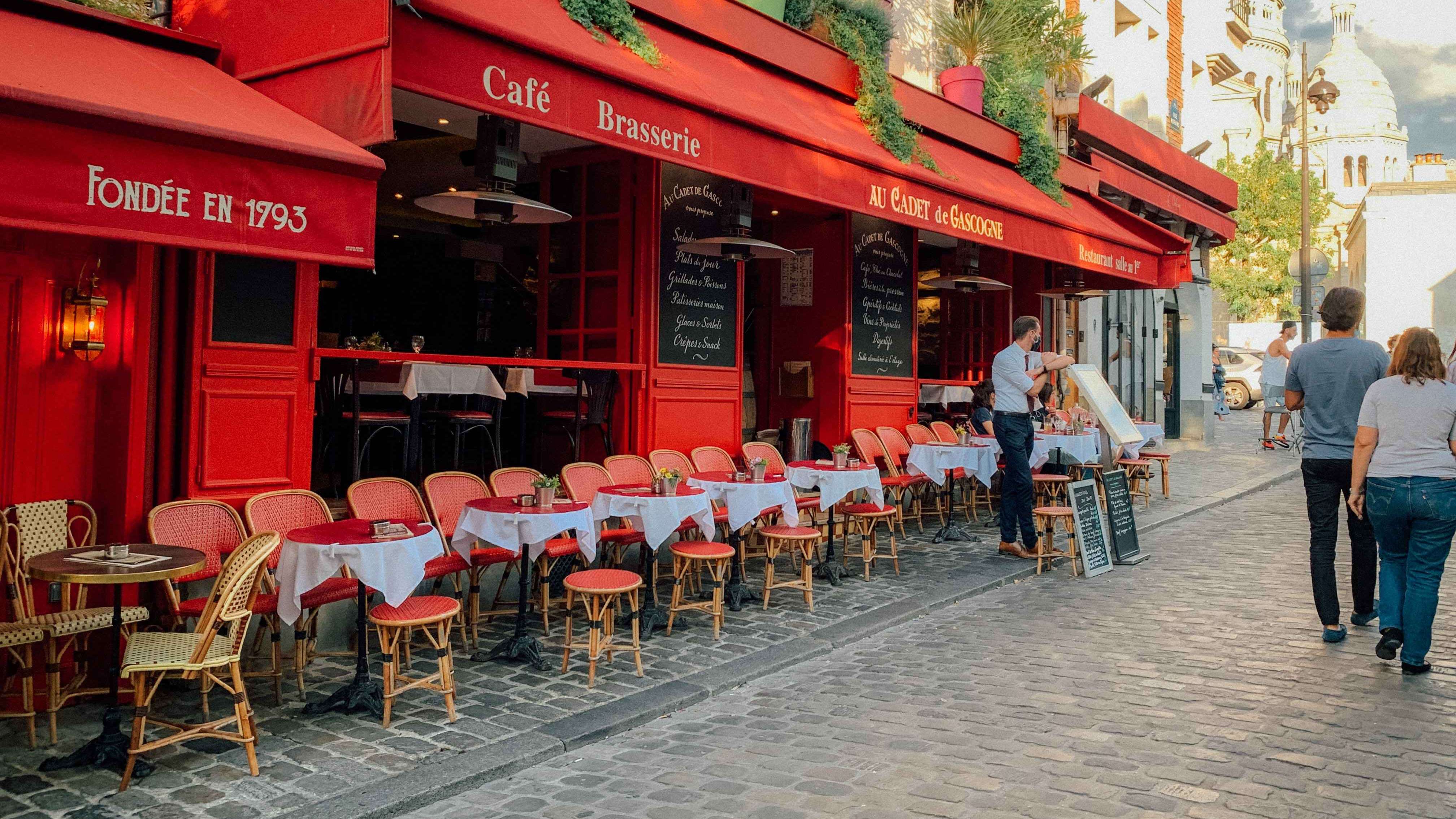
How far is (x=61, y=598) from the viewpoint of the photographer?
473cm

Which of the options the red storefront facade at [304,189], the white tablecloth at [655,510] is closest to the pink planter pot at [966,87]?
the red storefront facade at [304,189]

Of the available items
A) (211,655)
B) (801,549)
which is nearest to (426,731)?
(211,655)

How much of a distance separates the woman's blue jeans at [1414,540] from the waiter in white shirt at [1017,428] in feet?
10.6

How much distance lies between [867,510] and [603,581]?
331 cm

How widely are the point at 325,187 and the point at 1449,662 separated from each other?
20.6 ft

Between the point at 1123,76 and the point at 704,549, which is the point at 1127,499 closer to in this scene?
the point at 704,549

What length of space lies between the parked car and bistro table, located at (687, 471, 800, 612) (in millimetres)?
27834

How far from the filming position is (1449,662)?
5.34 meters

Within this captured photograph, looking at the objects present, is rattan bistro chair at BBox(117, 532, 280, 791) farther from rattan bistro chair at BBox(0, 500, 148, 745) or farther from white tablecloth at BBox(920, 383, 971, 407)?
white tablecloth at BBox(920, 383, 971, 407)

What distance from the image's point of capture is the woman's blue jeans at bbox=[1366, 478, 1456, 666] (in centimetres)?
502

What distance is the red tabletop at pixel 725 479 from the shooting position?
6.87 m

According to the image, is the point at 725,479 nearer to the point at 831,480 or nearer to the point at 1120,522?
the point at 831,480

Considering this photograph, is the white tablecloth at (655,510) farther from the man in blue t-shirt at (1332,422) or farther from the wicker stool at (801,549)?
the man in blue t-shirt at (1332,422)

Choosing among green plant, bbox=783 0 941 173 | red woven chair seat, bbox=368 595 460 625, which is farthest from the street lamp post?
red woven chair seat, bbox=368 595 460 625
